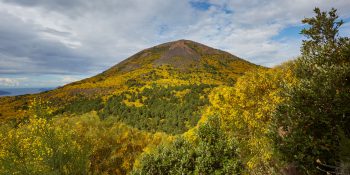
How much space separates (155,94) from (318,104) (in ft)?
240

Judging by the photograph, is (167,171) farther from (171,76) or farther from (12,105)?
(171,76)

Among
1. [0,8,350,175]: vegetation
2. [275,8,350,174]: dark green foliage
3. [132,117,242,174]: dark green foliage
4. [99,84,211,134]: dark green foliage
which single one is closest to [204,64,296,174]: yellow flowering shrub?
[0,8,350,175]: vegetation

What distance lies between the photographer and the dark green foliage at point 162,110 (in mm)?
70875

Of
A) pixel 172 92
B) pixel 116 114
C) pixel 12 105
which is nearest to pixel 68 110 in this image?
pixel 116 114

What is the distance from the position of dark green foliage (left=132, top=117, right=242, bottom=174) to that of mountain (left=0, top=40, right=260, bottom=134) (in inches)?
1555

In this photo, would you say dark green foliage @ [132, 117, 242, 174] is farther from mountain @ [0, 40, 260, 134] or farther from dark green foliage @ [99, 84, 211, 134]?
dark green foliage @ [99, 84, 211, 134]

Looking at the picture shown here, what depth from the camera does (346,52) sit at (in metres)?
17.6

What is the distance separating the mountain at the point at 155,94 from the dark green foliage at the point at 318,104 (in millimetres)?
46252

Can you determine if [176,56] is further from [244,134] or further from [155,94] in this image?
Answer: [244,134]

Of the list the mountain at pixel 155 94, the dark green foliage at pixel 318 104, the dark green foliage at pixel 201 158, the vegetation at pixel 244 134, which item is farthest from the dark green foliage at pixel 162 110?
the dark green foliage at pixel 318 104

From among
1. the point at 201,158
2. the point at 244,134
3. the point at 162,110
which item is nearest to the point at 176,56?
the point at 162,110

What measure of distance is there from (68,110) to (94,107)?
21.2 feet

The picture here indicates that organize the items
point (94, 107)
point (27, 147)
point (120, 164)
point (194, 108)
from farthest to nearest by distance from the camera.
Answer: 1. point (94, 107)
2. point (194, 108)
3. point (120, 164)
4. point (27, 147)

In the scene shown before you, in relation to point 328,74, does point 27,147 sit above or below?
below
